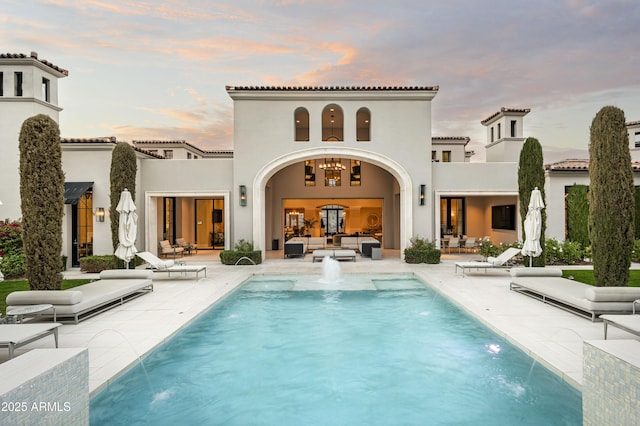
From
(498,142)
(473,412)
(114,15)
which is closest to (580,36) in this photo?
(498,142)

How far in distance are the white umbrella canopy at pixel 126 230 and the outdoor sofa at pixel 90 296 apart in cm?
73

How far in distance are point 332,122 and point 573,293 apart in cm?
1393

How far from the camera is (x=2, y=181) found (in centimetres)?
1373

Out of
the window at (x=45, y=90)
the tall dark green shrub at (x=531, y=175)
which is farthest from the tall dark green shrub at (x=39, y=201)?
the tall dark green shrub at (x=531, y=175)

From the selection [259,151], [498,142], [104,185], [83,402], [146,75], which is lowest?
[83,402]

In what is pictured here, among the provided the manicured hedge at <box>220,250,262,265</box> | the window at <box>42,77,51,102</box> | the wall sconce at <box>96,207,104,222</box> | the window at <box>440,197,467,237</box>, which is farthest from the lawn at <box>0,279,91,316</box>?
the window at <box>440,197,467,237</box>

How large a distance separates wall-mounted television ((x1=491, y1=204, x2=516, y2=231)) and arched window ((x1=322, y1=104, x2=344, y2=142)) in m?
9.72

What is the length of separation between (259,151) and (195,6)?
585cm

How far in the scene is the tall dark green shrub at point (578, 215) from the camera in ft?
51.9

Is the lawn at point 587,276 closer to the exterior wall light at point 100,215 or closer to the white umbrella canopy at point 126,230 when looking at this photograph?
the white umbrella canopy at point 126,230

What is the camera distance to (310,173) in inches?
826

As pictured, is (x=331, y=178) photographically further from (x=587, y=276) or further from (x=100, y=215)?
(x=587, y=276)

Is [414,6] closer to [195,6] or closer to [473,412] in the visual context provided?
[195,6]

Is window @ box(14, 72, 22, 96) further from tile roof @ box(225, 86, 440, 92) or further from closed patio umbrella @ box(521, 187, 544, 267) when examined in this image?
closed patio umbrella @ box(521, 187, 544, 267)
